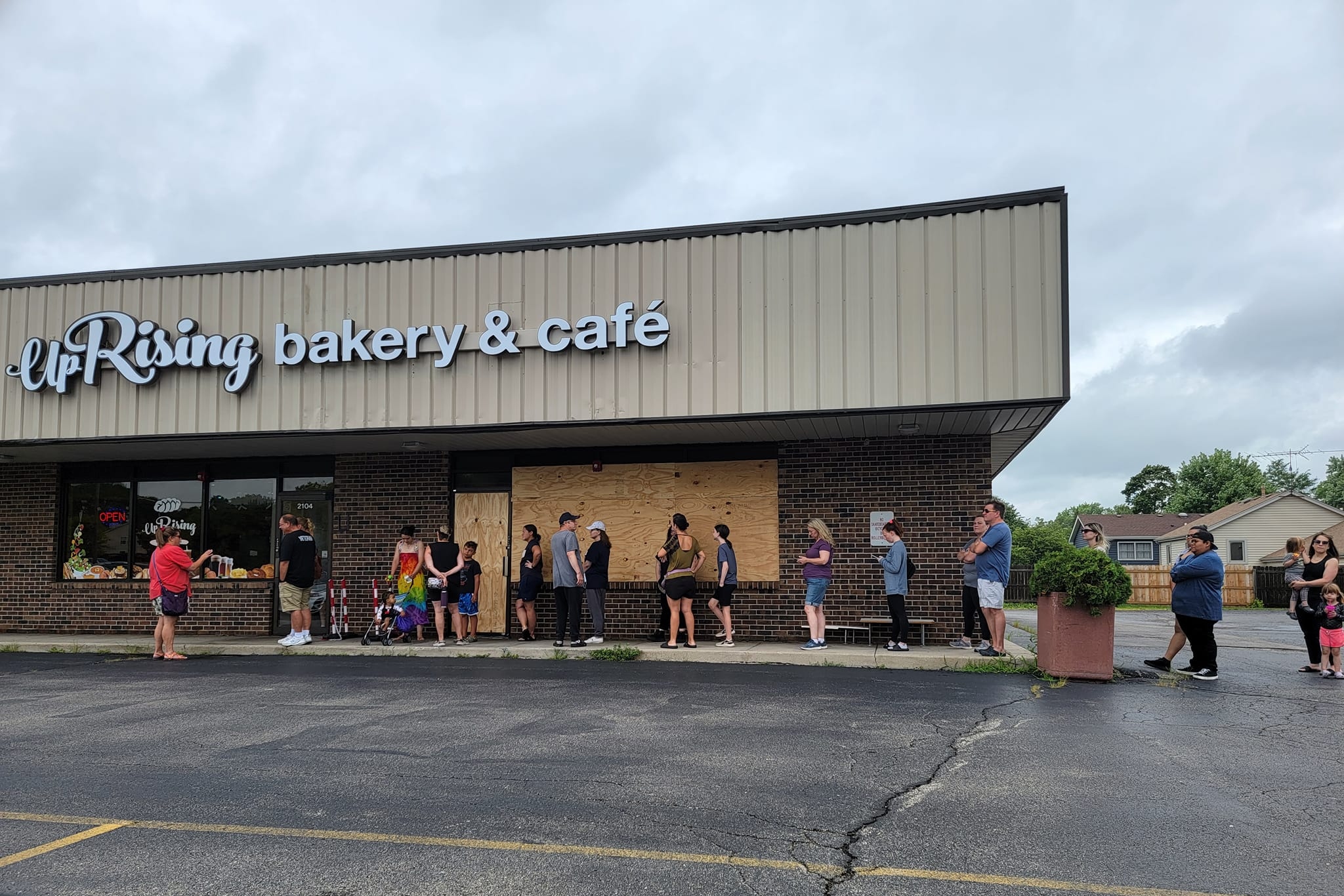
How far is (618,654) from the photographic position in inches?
489

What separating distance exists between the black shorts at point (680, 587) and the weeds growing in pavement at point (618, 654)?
869 mm

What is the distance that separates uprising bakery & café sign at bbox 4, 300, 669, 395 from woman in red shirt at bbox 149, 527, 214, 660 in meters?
2.49

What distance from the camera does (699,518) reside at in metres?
14.5

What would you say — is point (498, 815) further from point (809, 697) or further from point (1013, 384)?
point (1013, 384)

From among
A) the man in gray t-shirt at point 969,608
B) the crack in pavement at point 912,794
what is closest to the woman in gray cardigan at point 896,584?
the man in gray t-shirt at point 969,608

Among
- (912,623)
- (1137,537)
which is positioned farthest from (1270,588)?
(912,623)

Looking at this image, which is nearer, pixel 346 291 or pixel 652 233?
pixel 652 233

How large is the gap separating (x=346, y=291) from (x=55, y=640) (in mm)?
7107

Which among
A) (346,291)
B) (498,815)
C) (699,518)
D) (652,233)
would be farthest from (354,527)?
(498,815)

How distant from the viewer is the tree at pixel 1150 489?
99812 mm

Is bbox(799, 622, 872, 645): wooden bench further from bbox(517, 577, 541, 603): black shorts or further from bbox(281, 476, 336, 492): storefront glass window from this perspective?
bbox(281, 476, 336, 492): storefront glass window

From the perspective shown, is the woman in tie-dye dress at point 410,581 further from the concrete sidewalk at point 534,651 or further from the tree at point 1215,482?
the tree at point 1215,482

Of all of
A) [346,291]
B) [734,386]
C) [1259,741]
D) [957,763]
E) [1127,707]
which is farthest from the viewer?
[346,291]

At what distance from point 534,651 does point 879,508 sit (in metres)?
5.15
